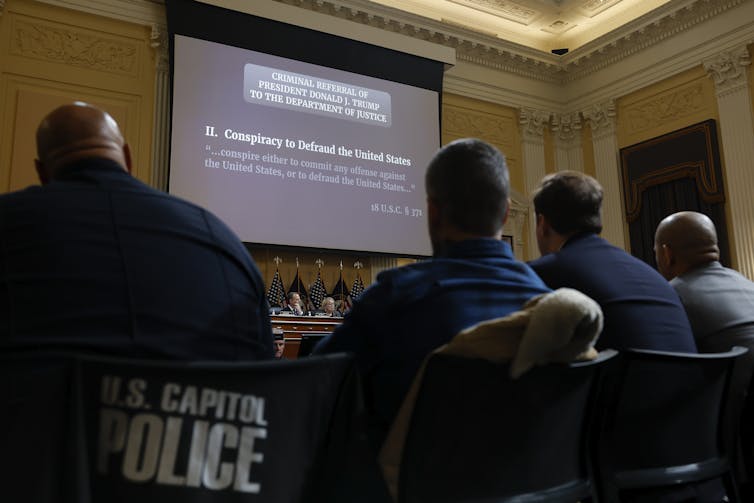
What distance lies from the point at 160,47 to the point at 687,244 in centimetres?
562

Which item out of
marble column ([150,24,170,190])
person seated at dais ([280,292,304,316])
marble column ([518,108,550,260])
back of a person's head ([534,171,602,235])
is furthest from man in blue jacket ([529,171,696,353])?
marble column ([518,108,550,260])

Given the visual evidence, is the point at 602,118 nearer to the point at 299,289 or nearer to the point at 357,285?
the point at 357,285

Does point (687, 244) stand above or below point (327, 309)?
below

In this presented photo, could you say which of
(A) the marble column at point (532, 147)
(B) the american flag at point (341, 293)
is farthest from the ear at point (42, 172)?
(A) the marble column at point (532, 147)

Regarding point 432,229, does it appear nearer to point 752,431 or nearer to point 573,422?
point 573,422

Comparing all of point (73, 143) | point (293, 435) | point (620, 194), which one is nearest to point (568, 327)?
point (293, 435)

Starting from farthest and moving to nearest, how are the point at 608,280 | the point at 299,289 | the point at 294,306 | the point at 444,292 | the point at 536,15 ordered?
the point at 536,15 → the point at 299,289 → the point at 294,306 → the point at 608,280 → the point at 444,292

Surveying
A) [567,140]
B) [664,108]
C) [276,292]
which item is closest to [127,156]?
[276,292]

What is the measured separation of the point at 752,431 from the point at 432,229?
988 millimetres

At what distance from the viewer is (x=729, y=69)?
7031 millimetres

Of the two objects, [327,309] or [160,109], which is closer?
[160,109]

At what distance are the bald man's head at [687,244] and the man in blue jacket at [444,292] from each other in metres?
0.98

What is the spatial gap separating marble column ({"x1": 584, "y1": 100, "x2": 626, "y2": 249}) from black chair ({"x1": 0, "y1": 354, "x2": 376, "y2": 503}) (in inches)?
299

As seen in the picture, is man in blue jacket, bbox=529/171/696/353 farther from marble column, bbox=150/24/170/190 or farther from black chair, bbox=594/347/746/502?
marble column, bbox=150/24/170/190
